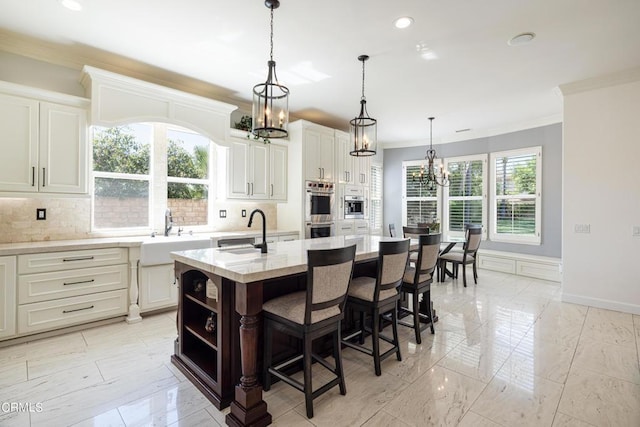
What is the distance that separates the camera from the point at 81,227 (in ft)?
11.6

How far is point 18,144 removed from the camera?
294cm

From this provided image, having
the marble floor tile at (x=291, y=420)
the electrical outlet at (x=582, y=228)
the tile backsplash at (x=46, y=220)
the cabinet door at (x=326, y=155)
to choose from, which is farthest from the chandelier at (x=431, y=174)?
the tile backsplash at (x=46, y=220)

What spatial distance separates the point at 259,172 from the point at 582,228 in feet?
15.1

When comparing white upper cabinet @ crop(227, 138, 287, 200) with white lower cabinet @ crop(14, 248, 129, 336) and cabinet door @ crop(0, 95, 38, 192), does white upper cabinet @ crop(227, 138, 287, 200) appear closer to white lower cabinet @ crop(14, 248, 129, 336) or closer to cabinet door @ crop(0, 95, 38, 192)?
white lower cabinet @ crop(14, 248, 129, 336)

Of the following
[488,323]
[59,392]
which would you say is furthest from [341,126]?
[59,392]

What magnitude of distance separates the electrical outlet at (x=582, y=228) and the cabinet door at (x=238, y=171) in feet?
15.1

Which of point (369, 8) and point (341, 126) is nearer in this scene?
point (369, 8)

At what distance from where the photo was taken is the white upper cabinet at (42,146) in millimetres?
2893

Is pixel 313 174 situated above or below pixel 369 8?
below

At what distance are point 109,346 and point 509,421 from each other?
3239 mm

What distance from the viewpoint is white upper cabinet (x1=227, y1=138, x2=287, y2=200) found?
4.51 meters

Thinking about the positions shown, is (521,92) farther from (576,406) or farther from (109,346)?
(109,346)

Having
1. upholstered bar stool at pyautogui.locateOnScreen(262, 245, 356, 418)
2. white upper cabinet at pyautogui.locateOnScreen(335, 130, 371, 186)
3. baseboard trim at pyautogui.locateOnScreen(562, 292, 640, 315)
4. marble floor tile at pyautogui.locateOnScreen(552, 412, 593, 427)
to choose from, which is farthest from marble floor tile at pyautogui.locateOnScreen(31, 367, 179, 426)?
baseboard trim at pyautogui.locateOnScreen(562, 292, 640, 315)

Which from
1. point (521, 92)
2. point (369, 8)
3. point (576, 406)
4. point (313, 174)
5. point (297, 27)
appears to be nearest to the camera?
point (576, 406)
